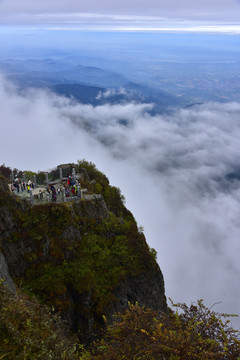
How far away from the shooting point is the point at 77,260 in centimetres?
1827

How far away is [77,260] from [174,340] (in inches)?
476

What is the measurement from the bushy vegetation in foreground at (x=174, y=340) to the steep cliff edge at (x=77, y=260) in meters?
8.34

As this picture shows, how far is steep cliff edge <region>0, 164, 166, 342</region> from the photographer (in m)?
16.5

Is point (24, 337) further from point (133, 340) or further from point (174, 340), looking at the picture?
point (174, 340)

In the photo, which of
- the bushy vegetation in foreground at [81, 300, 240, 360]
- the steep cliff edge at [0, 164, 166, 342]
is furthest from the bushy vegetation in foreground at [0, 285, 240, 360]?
the steep cliff edge at [0, 164, 166, 342]

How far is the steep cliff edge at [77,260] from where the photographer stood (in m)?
16.5

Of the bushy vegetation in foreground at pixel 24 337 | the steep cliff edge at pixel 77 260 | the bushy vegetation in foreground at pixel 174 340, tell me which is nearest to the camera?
the bushy vegetation in foreground at pixel 24 337

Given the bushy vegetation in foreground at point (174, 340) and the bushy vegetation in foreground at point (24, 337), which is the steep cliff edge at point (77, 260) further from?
the bushy vegetation in foreground at point (174, 340)

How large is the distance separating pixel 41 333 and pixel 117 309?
37.8 ft

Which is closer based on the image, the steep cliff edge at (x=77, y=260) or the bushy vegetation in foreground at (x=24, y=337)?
the bushy vegetation in foreground at (x=24, y=337)

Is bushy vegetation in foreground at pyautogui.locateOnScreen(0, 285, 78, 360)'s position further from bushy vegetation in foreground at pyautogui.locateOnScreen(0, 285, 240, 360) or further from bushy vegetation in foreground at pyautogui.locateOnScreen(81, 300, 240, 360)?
bushy vegetation in foreground at pyautogui.locateOnScreen(81, 300, 240, 360)

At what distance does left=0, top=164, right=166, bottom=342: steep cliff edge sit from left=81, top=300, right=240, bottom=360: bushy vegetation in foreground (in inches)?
328

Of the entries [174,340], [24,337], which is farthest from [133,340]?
[24,337]

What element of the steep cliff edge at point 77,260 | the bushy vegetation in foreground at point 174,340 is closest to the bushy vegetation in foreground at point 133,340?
the bushy vegetation in foreground at point 174,340
